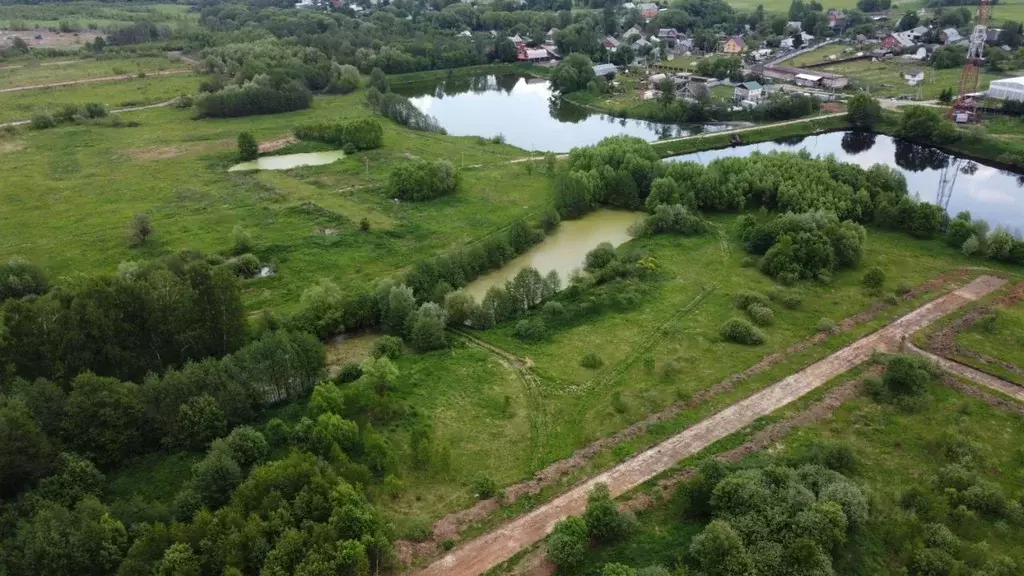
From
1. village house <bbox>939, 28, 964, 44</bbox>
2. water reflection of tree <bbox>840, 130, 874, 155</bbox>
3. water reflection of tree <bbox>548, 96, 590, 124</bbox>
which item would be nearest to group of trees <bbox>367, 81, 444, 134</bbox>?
water reflection of tree <bbox>548, 96, 590, 124</bbox>

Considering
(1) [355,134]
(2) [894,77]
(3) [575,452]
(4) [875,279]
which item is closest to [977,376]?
(4) [875,279]

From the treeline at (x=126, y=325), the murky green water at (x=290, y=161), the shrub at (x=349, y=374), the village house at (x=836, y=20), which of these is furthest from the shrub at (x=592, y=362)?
the village house at (x=836, y=20)

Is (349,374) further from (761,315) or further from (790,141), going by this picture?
(790,141)

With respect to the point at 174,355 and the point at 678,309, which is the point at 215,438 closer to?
the point at 174,355

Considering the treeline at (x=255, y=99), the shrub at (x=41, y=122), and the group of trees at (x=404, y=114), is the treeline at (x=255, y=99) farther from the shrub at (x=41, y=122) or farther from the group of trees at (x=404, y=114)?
the shrub at (x=41, y=122)

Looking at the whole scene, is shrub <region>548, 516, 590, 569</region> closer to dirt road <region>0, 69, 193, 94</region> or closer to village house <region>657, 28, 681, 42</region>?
dirt road <region>0, 69, 193, 94</region>

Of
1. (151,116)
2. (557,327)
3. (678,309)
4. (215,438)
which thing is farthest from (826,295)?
(151,116)
